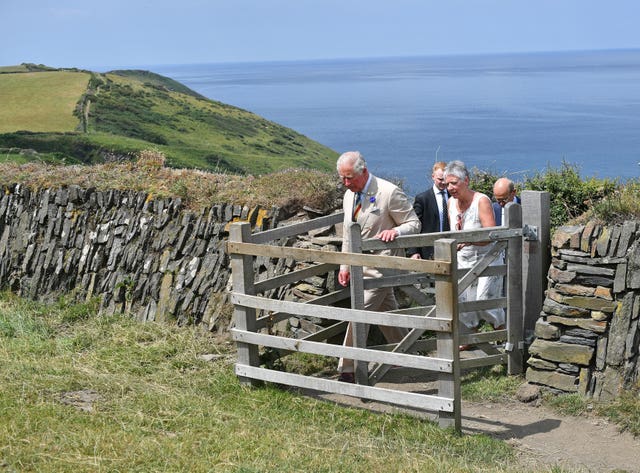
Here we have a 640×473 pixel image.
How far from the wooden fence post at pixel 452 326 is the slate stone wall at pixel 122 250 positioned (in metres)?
3.71

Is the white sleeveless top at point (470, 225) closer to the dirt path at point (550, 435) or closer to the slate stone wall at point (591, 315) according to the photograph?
the slate stone wall at point (591, 315)

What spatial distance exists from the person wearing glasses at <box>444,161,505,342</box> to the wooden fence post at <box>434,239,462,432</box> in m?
1.73

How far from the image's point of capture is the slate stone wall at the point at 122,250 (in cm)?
1117

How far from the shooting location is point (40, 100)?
96.8m

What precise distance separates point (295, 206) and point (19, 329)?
12.8 ft

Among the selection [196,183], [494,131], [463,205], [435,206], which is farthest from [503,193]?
[494,131]

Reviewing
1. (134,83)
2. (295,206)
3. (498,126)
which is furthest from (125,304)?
(498,126)

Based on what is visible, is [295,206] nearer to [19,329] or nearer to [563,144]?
[19,329]

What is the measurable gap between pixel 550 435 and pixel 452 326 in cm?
144

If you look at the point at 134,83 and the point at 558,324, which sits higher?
the point at 134,83

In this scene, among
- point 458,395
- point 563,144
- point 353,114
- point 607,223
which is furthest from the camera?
point 353,114

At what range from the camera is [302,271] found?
8719 mm

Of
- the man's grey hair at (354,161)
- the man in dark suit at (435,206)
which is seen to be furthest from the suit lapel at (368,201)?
the man in dark suit at (435,206)

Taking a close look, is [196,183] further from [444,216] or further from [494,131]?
[494,131]
